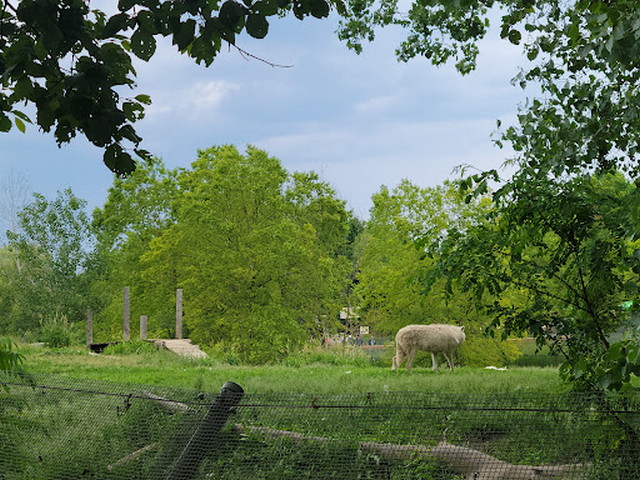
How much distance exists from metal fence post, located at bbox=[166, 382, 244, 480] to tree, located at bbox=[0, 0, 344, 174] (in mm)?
1905

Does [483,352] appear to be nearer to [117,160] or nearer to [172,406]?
[172,406]

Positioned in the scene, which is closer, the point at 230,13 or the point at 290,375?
the point at 230,13

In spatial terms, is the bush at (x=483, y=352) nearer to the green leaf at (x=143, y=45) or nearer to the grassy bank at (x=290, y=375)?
the grassy bank at (x=290, y=375)

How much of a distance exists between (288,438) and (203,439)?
3.03 feet

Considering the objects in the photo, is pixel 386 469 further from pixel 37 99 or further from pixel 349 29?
pixel 349 29

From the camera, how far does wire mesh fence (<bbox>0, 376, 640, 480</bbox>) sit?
4.58 m

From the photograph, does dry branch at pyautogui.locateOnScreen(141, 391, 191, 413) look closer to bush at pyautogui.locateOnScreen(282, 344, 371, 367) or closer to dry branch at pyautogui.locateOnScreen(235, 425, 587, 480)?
dry branch at pyautogui.locateOnScreen(235, 425, 587, 480)

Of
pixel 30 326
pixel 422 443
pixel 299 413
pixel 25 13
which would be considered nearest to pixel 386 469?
pixel 422 443

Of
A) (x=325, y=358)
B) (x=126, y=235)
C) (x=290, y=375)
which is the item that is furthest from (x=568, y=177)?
(x=126, y=235)

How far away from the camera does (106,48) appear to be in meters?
3.36

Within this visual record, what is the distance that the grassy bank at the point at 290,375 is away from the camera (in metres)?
9.77

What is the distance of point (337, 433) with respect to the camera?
5.37 meters

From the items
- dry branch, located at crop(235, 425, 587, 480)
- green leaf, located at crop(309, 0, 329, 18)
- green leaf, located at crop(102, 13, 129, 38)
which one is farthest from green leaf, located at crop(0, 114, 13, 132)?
dry branch, located at crop(235, 425, 587, 480)

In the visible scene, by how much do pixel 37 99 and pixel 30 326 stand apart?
30.3m
